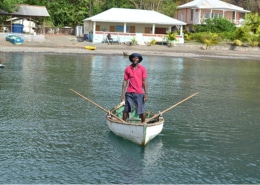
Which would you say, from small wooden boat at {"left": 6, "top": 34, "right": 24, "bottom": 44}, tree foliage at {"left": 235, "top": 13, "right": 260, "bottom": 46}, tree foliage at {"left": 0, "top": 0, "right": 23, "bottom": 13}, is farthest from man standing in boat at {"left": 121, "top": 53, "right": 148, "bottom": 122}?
tree foliage at {"left": 235, "top": 13, "right": 260, "bottom": 46}

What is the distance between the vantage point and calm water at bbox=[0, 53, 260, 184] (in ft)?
37.6

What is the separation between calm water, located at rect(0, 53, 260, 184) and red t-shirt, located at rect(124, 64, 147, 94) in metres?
1.69

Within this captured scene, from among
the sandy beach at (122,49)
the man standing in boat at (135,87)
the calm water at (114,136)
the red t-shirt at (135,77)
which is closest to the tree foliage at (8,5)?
the sandy beach at (122,49)

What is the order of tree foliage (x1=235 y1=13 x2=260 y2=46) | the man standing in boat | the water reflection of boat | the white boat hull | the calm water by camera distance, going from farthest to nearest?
1. tree foliage (x1=235 y1=13 x2=260 y2=46)
2. the man standing in boat
3. the white boat hull
4. the water reflection of boat
5. the calm water

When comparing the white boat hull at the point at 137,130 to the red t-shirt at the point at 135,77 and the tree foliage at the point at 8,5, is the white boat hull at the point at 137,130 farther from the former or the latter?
the tree foliage at the point at 8,5

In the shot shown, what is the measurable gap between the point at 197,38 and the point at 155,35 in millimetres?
6832

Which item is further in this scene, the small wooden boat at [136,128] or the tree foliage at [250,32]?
the tree foliage at [250,32]

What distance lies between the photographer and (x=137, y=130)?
1295cm

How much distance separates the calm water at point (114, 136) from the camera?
37.6 feet

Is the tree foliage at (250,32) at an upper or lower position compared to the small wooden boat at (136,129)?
upper

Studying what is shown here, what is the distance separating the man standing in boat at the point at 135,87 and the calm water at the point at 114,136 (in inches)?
44.5

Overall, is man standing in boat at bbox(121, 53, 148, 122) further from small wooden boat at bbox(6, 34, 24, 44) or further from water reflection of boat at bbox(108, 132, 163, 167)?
small wooden boat at bbox(6, 34, 24, 44)

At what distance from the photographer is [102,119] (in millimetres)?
17406

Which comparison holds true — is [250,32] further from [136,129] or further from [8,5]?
[136,129]
